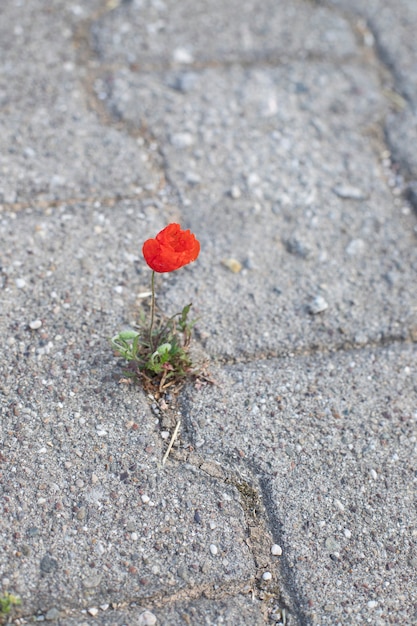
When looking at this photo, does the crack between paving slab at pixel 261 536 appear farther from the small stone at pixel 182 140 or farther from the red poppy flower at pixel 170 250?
the small stone at pixel 182 140

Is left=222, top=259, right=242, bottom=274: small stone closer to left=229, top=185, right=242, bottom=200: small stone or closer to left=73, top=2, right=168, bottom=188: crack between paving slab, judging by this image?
left=229, top=185, right=242, bottom=200: small stone

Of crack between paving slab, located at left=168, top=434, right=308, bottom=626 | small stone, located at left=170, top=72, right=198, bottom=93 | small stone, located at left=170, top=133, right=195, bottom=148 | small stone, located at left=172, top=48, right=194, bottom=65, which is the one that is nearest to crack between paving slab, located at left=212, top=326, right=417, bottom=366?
crack between paving slab, located at left=168, top=434, right=308, bottom=626

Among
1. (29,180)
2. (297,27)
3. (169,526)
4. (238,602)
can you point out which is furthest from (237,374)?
(297,27)

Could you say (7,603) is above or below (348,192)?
below

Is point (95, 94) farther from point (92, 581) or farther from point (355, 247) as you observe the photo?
point (92, 581)

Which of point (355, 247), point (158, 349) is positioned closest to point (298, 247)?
point (355, 247)

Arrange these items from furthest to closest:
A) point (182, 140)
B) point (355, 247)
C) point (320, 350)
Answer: point (182, 140), point (355, 247), point (320, 350)
